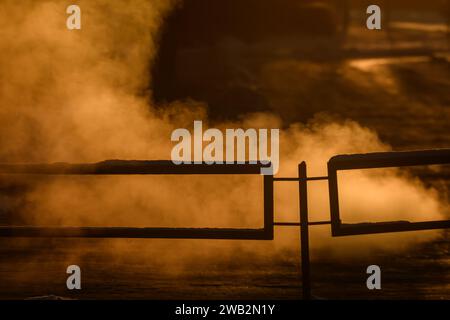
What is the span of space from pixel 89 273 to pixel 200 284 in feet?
3.38

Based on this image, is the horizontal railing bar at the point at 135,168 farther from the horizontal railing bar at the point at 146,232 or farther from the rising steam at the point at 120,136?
the rising steam at the point at 120,136

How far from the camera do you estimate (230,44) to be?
37781mm

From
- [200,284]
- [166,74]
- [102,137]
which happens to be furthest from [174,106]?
[200,284]

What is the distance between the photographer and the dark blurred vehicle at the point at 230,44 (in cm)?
2189

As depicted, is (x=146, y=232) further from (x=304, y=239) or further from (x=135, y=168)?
(x=304, y=239)

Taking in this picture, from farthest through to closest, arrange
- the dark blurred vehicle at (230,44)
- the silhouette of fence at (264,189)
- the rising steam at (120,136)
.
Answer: the dark blurred vehicle at (230,44) < the rising steam at (120,136) < the silhouette of fence at (264,189)

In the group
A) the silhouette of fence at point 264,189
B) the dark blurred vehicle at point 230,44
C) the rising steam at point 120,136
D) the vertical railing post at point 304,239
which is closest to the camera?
the vertical railing post at point 304,239

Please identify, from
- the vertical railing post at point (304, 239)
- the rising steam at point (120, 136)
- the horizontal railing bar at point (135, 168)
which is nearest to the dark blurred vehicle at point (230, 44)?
the rising steam at point (120, 136)

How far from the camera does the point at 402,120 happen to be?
22.7 metres

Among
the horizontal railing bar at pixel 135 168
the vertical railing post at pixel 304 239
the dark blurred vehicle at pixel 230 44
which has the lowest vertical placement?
the vertical railing post at pixel 304 239

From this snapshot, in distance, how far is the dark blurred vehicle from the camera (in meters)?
21.9

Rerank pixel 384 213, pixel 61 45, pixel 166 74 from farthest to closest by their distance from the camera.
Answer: pixel 166 74 → pixel 61 45 → pixel 384 213

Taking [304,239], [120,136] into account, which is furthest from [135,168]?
[120,136]
